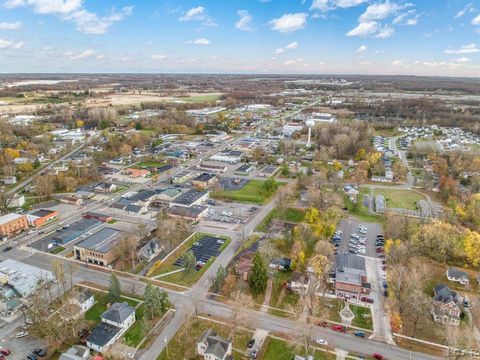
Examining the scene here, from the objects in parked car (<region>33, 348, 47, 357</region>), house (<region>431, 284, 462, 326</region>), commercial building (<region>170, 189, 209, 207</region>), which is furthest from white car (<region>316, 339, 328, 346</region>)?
commercial building (<region>170, 189, 209, 207</region>)

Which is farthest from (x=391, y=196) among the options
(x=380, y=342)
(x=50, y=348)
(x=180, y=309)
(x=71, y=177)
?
(x=71, y=177)

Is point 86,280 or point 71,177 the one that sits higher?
point 71,177

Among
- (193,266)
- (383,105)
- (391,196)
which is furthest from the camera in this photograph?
(383,105)

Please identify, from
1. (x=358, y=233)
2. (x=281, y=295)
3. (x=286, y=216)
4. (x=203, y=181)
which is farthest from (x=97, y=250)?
(x=358, y=233)

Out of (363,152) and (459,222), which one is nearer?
(459,222)

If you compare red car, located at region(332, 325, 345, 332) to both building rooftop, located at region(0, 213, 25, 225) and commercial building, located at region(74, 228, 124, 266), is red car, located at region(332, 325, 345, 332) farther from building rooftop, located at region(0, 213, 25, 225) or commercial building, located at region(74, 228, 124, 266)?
building rooftop, located at region(0, 213, 25, 225)

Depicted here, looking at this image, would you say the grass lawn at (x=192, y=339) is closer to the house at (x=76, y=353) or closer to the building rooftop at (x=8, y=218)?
the house at (x=76, y=353)

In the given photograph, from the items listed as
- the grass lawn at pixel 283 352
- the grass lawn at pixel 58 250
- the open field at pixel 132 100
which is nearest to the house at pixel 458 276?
the grass lawn at pixel 283 352

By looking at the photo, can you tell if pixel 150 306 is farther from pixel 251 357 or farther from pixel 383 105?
pixel 383 105
